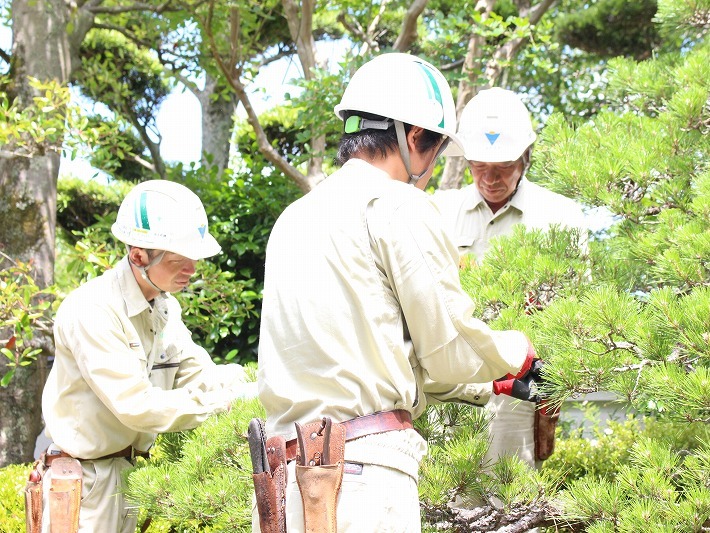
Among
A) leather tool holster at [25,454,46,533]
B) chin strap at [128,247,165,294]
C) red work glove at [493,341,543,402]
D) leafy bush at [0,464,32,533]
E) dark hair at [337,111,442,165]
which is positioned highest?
dark hair at [337,111,442,165]

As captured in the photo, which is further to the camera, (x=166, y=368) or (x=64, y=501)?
(x=166, y=368)

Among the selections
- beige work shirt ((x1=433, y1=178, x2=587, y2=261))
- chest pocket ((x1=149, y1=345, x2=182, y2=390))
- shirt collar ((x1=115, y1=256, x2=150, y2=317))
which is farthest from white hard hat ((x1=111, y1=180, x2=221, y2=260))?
beige work shirt ((x1=433, y1=178, x2=587, y2=261))

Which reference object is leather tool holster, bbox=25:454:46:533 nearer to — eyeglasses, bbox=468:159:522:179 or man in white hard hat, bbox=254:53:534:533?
man in white hard hat, bbox=254:53:534:533

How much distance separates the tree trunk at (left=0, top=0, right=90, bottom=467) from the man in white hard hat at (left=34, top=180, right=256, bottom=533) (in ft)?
8.19

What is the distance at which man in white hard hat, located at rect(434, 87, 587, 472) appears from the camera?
3852mm

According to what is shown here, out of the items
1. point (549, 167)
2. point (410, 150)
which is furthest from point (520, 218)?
point (410, 150)

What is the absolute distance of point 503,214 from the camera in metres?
4.18

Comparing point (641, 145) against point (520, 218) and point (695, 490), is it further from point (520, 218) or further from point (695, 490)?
point (695, 490)

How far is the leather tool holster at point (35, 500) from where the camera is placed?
11.3ft

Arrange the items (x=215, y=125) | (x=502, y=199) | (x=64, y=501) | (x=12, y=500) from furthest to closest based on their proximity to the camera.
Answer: (x=215, y=125), (x=12, y=500), (x=502, y=199), (x=64, y=501)

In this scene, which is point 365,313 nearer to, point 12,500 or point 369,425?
point 369,425

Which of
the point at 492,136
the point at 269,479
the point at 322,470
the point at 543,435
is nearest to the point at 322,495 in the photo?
the point at 322,470

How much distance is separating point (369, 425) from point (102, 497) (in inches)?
65.6

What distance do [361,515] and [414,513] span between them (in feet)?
0.57
